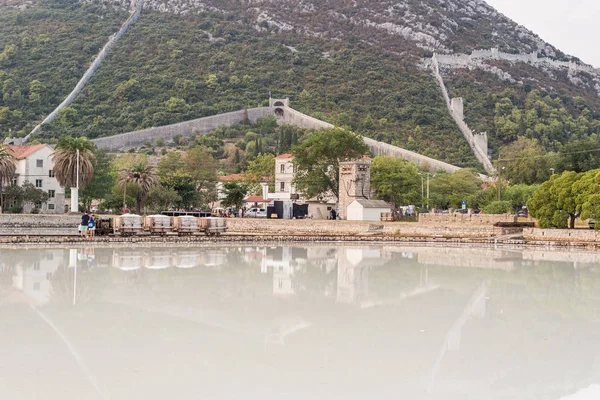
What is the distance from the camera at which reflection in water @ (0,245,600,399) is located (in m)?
8.42

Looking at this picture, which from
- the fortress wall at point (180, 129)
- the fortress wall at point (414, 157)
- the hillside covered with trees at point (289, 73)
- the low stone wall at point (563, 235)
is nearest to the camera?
the low stone wall at point (563, 235)

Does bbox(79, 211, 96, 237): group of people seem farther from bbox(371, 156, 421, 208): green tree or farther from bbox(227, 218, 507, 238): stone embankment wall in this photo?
bbox(371, 156, 421, 208): green tree

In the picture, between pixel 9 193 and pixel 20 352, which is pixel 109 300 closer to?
pixel 20 352

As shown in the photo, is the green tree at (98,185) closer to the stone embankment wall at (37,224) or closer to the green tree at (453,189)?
the stone embankment wall at (37,224)

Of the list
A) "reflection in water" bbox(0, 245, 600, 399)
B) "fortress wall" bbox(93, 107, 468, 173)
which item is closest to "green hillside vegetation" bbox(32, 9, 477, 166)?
"fortress wall" bbox(93, 107, 468, 173)

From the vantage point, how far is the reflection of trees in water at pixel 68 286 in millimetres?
14305

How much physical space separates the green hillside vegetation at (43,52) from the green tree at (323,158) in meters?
40.6

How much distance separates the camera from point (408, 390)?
8289 mm

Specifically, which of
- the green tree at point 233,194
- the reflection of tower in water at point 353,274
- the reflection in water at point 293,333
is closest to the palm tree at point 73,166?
the green tree at point 233,194

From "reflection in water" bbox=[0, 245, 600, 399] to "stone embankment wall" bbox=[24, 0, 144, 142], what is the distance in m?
65.0

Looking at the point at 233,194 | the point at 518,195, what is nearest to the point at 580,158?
the point at 518,195

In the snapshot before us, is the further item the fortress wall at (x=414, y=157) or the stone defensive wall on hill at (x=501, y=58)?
the stone defensive wall on hill at (x=501, y=58)

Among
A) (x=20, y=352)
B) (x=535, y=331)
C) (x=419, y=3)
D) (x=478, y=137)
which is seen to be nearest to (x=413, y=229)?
(x=535, y=331)

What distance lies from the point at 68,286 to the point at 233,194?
127 ft
